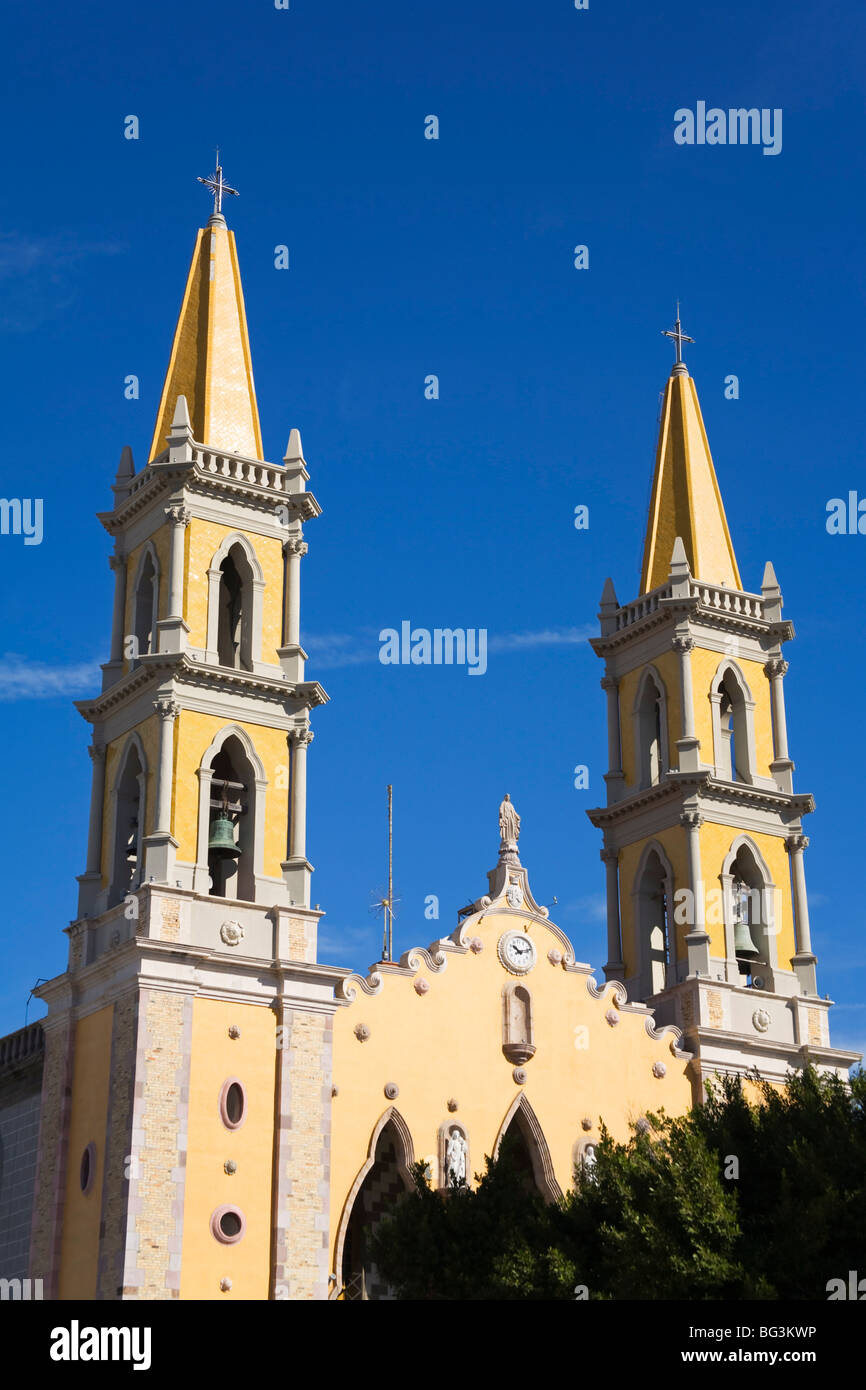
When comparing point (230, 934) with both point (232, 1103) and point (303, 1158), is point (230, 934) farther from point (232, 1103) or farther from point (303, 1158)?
point (303, 1158)

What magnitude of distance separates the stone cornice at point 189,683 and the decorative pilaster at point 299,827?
0.80 metres

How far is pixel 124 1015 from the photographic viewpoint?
3559 cm

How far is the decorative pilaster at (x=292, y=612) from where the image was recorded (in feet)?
132

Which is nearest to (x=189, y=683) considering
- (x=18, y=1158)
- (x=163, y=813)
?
(x=163, y=813)

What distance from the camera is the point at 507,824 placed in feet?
139

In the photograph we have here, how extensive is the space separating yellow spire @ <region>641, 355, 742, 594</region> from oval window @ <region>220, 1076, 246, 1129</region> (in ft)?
56.5

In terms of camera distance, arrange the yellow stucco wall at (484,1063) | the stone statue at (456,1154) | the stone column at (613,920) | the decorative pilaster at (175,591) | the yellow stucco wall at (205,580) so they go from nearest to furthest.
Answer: the yellow stucco wall at (484,1063) → the stone statue at (456,1154) → the decorative pilaster at (175,591) → the yellow stucco wall at (205,580) → the stone column at (613,920)

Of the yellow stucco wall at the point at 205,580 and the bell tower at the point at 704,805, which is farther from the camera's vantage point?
the bell tower at the point at 704,805

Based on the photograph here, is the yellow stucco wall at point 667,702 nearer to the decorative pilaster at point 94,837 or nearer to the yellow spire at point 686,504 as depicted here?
the yellow spire at point 686,504

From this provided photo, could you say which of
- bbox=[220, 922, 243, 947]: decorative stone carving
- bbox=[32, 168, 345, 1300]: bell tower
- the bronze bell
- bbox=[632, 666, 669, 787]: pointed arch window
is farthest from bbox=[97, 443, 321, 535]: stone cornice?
bbox=[632, 666, 669, 787]: pointed arch window

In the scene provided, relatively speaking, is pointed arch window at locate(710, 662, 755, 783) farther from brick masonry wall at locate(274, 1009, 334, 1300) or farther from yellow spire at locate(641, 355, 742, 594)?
brick masonry wall at locate(274, 1009, 334, 1300)

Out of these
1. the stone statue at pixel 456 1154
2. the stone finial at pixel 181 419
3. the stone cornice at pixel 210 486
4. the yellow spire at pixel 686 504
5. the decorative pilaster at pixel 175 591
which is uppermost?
the yellow spire at pixel 686 504


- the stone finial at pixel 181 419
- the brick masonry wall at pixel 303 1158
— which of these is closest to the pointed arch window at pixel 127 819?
the brick masonry wall at pixel 303 1158
